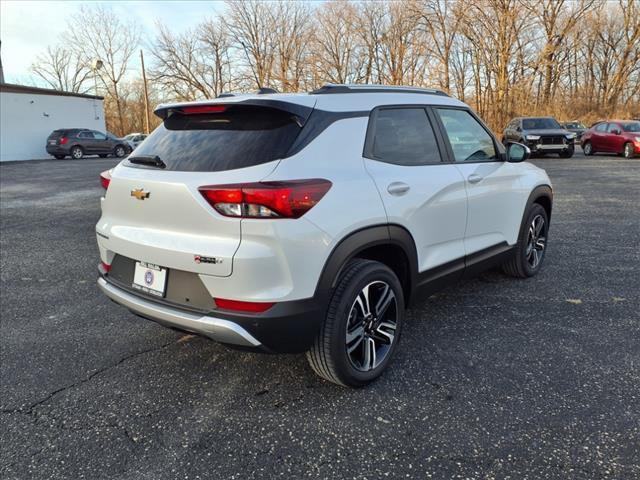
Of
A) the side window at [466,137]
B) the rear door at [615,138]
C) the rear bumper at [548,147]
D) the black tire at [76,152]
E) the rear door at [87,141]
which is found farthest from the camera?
the rear door at [87,141]

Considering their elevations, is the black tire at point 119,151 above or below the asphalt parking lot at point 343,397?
above

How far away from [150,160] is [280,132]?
86 centimetres

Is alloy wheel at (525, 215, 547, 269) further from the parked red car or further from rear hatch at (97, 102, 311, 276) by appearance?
the parked red car

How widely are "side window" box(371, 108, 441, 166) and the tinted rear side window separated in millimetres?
630

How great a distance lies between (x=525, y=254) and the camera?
4586 mm

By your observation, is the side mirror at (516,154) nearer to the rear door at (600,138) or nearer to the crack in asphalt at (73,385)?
the crack in asphalt at (73,385)

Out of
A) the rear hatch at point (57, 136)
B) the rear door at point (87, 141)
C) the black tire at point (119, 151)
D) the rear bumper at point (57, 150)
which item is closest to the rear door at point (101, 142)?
the rear door at point (87, 141)

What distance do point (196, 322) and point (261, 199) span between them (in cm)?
73

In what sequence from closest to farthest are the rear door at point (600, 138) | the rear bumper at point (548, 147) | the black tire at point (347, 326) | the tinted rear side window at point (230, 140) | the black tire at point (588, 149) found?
the tinted rear side window at point (230, 140)
the black tire at point (347, 326)
the rear bumper at point (548, 147)
the rear door at point (600, 138)
the black tire at point (588, 149)

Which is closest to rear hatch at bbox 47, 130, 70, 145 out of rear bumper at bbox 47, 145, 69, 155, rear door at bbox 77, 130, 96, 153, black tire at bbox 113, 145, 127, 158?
rear bumper at bbox 47, 145, 69, 155

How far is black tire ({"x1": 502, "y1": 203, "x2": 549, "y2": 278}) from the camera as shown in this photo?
4.46 m

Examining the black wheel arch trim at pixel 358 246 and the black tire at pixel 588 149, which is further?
the black tire at pixel 588 149

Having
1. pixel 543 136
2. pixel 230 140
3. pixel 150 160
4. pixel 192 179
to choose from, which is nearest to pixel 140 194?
pixel 150 160

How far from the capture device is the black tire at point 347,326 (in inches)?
101
